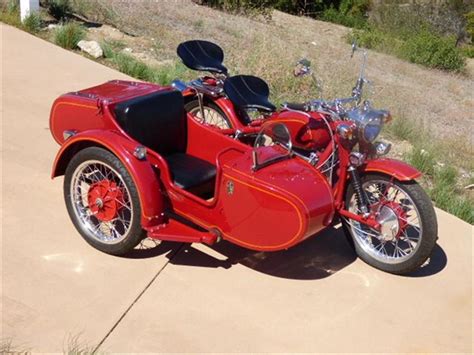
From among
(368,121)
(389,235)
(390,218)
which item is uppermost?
(368,121)

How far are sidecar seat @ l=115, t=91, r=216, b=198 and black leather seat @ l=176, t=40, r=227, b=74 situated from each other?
4.01 ft

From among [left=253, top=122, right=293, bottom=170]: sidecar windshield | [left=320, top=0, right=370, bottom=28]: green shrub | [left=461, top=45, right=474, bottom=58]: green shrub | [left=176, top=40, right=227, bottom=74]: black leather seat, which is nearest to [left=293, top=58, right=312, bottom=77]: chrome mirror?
[left=253, top=122, right=293, bottom=170]: sidecar windshield

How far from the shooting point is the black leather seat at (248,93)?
570 centimetres

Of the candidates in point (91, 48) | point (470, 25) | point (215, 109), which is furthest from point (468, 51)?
point (215, 109)

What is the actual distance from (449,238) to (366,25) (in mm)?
24119

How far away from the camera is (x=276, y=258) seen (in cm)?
500

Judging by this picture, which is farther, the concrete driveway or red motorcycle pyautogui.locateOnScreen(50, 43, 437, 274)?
red motorcycle pyautogui.locateOnScreen(50, 43, 437, 274)

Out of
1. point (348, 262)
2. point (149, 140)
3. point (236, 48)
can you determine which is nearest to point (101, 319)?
point (149, 140)

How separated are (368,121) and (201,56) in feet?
7.34

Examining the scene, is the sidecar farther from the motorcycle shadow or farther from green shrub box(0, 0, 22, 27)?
green shrub box(0, 0, 22, 27)

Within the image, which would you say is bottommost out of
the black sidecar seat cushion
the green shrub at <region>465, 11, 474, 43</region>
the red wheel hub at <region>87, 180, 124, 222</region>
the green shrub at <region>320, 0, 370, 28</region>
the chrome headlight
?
the green shrub at <region>320, 0, 370, 28</region>

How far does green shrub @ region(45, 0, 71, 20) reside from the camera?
32.2 ft

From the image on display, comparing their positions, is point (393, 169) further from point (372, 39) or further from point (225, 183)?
point (372, 39)

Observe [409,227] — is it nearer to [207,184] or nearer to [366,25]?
[207,184]
